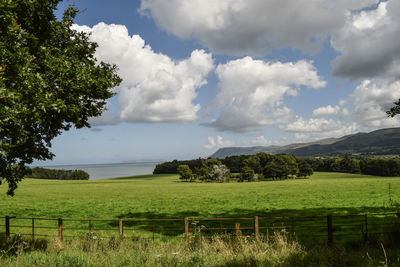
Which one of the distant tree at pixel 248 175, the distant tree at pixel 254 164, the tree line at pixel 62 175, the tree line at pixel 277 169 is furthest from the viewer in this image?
the tree line at pixel 62 175

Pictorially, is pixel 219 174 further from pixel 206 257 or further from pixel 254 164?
pixel 206 257

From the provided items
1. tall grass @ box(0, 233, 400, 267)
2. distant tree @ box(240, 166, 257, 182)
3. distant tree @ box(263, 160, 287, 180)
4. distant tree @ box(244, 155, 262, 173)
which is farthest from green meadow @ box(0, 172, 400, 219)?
distant tree @ box(244, 155, 262, 173)

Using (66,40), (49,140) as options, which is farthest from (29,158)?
(66,40)

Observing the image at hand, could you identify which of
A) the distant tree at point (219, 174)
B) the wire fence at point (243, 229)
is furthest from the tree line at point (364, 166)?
the wire fence at point (243, 229)

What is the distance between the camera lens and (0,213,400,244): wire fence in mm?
12797

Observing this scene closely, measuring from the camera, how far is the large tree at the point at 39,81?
9.72m

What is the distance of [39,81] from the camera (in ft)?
37.2

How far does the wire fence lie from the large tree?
12.8 ft

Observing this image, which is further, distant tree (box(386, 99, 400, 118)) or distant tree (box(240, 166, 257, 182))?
distant tree (box(240, 166, 257, 182))

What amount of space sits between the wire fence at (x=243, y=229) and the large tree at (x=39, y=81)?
3905 millimetres

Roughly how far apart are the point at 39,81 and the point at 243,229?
17.0m

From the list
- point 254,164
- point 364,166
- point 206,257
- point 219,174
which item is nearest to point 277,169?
point 254,164

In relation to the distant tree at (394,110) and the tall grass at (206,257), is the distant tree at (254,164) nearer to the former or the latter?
the distant tree at (394,110)

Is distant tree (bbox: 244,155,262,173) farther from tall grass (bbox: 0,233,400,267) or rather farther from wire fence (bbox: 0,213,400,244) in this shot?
tall grass (bbox: 0,233,400,267)
